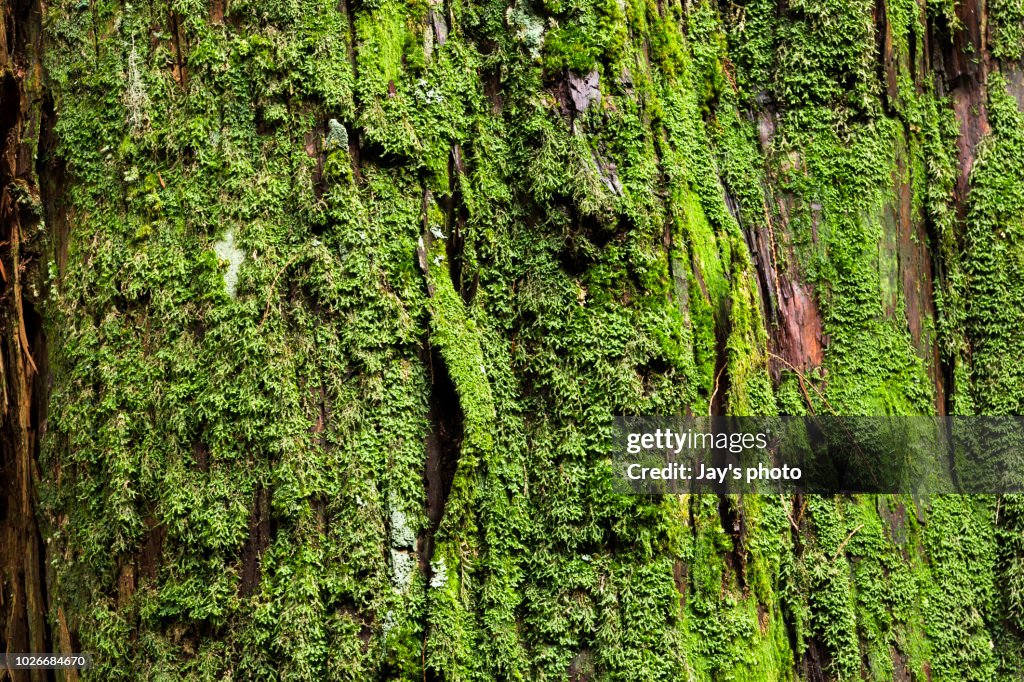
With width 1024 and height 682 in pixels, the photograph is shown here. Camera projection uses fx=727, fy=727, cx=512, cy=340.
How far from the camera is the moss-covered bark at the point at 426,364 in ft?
8.68

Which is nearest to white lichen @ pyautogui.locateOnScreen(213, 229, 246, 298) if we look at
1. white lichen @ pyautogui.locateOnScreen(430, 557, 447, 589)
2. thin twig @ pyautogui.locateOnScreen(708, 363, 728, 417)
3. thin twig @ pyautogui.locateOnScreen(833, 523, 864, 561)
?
white lichen @ pyautogui.locateOnScreen(430, 557, 447, 589)

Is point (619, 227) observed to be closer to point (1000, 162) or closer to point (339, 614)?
point (339, 614)

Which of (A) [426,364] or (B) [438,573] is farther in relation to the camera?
(A) [426,364]

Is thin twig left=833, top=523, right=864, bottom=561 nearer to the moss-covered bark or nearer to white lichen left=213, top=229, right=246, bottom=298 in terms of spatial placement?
the moss-covered bark

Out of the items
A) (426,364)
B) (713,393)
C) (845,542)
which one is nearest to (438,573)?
(426,364)

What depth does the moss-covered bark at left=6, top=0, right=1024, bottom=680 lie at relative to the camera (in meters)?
2.64

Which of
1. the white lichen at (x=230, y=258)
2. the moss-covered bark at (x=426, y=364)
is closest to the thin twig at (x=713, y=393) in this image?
the moss-covered bark at (x=426, y=364)

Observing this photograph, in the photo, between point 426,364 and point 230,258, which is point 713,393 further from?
point 230,258

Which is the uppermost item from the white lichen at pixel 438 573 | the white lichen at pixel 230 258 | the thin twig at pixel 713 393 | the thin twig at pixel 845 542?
the white lichen at pixel 230 258

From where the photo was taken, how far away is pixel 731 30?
3660 millimetres

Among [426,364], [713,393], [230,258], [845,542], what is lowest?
[845,542]

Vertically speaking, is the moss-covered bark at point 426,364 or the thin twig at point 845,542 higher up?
the moss-covered bark at point 426,364

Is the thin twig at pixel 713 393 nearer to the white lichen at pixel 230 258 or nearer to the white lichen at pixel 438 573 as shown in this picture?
the white lichen at pixel 438 573

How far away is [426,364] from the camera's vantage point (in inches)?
111
